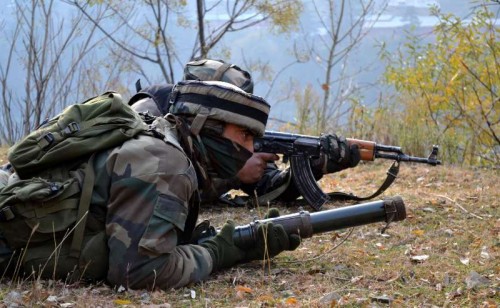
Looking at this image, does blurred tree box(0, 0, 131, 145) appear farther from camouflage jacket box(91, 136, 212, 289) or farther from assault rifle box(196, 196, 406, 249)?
camouflage jacket box(91, 136, 212, 289)

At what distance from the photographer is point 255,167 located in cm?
544

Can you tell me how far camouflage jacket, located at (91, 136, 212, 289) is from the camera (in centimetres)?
317

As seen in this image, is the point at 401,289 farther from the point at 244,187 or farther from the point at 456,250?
the point at 244,187

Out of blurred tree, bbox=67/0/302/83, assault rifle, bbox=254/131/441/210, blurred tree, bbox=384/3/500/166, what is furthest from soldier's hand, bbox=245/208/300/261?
blurred tree, bbox=67/0/302/83

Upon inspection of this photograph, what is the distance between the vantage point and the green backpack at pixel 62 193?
3207 mm

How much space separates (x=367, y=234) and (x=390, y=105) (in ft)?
18.9

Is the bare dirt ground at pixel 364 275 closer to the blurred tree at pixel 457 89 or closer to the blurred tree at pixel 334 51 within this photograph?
the blurred tree at pixel 457 89

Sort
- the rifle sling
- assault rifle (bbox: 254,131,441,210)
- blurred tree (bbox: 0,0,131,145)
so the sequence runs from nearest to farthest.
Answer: assault rifle (bbox: 254,131,441,210) < the rifle sling < blurred tree (bbox: 0,0,131,145)

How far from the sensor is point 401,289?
3.52 metres

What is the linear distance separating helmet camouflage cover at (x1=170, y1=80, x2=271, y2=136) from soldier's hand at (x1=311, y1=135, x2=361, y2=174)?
2.18 meters

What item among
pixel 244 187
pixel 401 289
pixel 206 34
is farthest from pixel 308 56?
pixel 401 289

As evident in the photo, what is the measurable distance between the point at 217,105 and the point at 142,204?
0.60 m

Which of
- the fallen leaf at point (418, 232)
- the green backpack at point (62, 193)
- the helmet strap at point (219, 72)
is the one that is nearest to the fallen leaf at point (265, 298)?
the green backpack at point (62, 193)

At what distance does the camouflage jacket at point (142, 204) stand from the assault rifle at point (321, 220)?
1.58 feet
